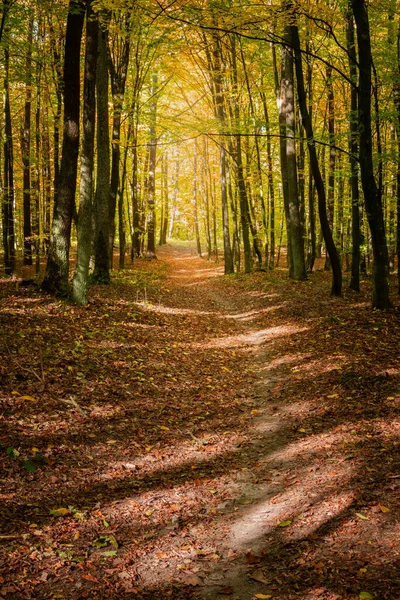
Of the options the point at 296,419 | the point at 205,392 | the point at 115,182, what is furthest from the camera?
the point at 115,182

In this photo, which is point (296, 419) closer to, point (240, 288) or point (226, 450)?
point (226, 450)

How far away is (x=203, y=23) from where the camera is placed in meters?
8.45

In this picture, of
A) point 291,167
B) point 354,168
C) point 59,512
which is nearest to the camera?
point 59,512

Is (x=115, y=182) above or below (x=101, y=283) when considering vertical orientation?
above

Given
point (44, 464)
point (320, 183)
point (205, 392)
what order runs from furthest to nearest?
point (320, 183)
point (205, 392)
point (44, 464)

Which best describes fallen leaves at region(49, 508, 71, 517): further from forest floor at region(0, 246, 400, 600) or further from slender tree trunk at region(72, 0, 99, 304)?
slender tree trunk at region(72, 0, 99, 304)

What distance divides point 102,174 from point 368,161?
8316 millimetres

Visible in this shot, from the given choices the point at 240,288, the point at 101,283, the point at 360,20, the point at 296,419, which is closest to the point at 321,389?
the point at 296,419

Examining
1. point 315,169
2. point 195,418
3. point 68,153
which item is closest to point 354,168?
point 315,169

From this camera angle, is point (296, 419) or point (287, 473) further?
point (296, 419)

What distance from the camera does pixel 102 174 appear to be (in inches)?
552

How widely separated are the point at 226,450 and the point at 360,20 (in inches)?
326

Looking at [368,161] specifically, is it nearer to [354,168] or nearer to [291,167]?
[354,168]

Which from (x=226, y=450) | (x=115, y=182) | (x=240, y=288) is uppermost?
(x=115, y=182)
